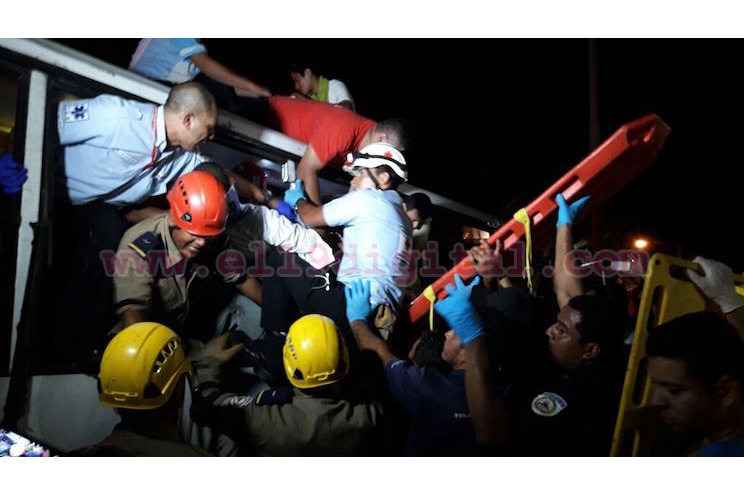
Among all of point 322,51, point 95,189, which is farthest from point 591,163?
point 322,51

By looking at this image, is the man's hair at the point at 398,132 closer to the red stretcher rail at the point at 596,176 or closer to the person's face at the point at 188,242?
the red stretcher rail at the point at 596,176

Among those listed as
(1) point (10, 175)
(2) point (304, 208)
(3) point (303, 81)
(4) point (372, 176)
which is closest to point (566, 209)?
(4) point (372, 176)

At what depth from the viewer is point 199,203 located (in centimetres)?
239

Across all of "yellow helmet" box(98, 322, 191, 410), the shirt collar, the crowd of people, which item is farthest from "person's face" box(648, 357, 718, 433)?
the shirt collar

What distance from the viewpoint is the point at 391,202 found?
9.86ft

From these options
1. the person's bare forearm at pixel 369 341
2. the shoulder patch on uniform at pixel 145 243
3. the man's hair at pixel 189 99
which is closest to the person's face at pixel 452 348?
the person's bare forearm at pixel 369 341

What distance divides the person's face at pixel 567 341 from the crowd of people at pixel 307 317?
0.01 m

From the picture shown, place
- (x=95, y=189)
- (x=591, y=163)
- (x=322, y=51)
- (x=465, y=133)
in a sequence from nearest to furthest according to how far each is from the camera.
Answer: (x=95, y=189) < (x=591, y=163) < (x=322, y=51) < (x=465, y=133)

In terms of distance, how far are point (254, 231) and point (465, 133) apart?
5490 millimetres

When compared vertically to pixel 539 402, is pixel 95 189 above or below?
above

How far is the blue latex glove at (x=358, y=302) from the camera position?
2859mm

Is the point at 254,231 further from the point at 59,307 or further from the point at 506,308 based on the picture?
the point at 506,308

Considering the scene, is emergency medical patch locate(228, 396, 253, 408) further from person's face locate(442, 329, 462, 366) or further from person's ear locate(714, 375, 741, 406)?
person's ear locate(714, 375, 741, 406)

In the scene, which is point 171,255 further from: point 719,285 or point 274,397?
point 719,285
